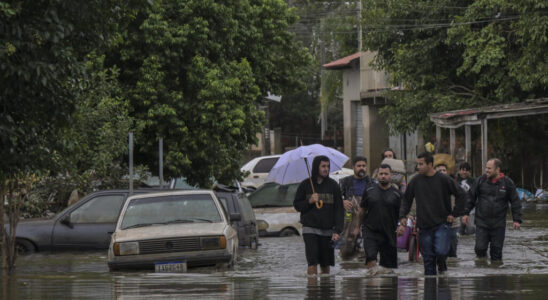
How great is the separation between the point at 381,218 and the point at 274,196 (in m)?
11.7

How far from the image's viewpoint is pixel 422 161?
14656mm

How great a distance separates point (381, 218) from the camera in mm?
15289

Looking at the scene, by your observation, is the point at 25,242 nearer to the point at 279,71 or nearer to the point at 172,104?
the point at 172,104

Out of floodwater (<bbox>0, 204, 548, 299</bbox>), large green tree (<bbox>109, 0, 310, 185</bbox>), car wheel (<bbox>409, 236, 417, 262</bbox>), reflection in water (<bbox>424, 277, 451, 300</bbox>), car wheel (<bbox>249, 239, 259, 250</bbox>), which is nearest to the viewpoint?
reflection in water (<bbox>424, 277, 451, 300</bbox>)

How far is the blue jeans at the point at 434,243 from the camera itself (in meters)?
14.8

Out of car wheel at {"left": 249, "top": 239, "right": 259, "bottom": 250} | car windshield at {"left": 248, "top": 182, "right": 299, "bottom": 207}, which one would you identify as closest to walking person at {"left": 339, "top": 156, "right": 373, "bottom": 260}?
car wheel at {"left": 249, "top": 239, "right": 259, "bottom": 250}

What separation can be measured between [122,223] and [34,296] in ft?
12.9

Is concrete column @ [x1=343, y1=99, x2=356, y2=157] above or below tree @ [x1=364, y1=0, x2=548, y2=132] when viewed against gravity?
below

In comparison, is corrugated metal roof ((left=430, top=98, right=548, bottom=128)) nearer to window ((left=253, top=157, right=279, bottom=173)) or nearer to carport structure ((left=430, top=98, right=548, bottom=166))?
carport structure ((left=430, top=98, right=548, bottom=166))

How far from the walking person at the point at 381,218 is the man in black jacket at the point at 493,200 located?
8.46ft

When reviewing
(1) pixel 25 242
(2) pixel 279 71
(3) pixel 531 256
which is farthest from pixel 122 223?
(2) pixel 279 71

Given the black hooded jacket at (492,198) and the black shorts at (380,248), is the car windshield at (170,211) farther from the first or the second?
the black hooded jacket at (492,198)

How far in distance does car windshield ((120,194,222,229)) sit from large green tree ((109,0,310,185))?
1362 centimetres

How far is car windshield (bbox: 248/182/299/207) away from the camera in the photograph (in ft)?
87.8
